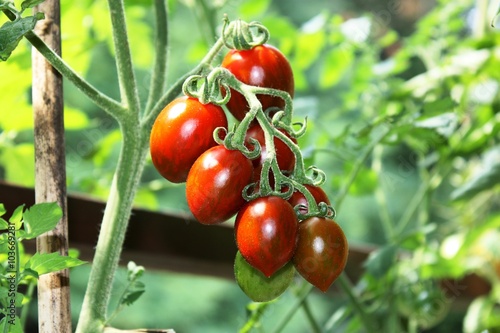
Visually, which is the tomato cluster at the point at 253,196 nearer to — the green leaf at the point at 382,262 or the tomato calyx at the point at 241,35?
the tomato calyx at the point at 241,35

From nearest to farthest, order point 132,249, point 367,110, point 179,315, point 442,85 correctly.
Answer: point 132,249
point 442,85
point 367,110
point 179,315

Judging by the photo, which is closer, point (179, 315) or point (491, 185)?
point (491, 185)

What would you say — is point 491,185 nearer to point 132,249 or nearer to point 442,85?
point 442,85

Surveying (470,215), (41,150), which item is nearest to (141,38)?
(41,150)

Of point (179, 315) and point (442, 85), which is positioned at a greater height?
point (442, 85)

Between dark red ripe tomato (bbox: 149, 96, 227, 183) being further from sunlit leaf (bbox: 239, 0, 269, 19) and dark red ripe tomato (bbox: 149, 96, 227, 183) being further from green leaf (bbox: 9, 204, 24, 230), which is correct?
sunlit leaf (bbox: 239, 0, 269, 19)

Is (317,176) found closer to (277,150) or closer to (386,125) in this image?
(277,150)

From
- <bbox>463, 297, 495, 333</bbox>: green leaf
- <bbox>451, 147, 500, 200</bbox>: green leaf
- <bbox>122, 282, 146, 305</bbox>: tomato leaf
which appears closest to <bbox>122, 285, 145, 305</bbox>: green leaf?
<bbox>122, 282, 146, 305</bbox>: tomato leaf
